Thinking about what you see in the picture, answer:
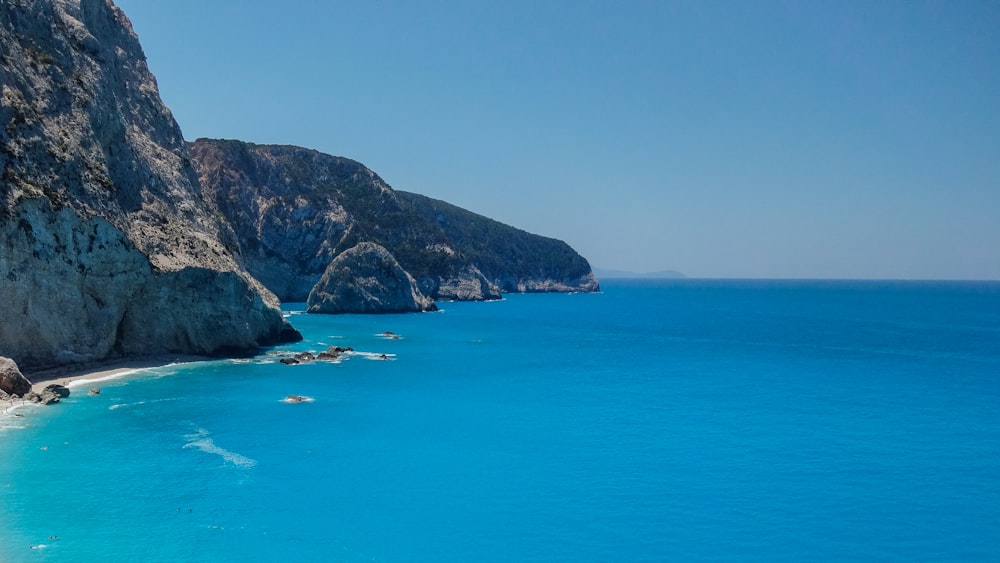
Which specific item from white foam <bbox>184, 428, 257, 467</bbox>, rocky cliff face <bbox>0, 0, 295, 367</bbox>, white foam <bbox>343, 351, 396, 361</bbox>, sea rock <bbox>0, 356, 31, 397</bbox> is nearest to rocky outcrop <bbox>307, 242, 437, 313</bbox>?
rocky cliff face <bbox>0, 0, 295, 367</bbox>

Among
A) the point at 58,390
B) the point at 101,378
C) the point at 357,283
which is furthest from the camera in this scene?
the point at 357,283

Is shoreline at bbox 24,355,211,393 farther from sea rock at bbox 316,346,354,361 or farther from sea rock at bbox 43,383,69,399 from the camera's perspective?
sea rock at bbox 316,346,354,361

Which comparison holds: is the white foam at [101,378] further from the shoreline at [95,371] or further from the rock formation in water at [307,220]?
the rock formation in water at [307,220]

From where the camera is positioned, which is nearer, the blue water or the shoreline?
the blue water

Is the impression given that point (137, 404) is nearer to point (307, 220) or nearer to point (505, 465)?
point (505, 465)

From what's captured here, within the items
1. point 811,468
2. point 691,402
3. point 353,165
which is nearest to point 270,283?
point 353,165

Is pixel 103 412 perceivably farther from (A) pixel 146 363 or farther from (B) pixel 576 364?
(B) pixel 576 364

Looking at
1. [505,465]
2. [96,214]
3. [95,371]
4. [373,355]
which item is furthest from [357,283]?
[505,465]
